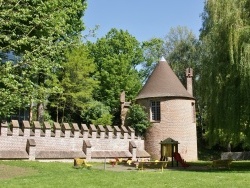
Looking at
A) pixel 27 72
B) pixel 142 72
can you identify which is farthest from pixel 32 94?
pixel 142 72

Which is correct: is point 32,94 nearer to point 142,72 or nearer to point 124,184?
point 124,184

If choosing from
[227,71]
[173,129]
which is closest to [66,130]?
[173,129]

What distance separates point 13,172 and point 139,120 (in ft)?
56.6

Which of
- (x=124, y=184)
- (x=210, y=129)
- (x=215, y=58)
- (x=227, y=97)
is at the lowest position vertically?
(x=124, y=184)

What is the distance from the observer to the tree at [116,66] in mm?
43409

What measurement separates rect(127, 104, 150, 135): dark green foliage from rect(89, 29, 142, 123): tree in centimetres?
679

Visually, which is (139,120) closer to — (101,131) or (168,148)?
(168,148)

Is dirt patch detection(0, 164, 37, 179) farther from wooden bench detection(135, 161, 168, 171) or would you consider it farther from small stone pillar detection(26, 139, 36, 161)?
wooden bench detection(135, 161, 168, 171)

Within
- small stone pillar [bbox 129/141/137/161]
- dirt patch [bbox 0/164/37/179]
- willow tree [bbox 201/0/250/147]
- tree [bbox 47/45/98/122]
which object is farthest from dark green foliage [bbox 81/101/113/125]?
dirt patch [bbox 0/164/37/179]

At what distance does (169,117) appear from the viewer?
31453 millimetres

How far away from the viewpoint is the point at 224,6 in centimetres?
2027

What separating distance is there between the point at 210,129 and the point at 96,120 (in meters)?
15.3

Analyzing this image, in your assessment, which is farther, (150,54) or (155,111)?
(150,54)

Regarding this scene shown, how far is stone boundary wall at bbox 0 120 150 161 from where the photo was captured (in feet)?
75.7
